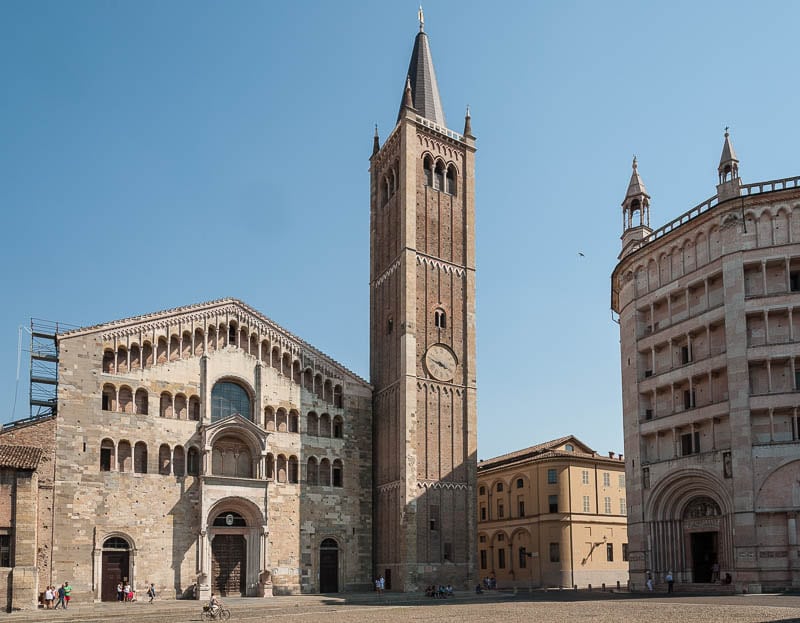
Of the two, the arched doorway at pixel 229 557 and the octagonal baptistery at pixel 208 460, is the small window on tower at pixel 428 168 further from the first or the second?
the arched doorway at pixel 229 557

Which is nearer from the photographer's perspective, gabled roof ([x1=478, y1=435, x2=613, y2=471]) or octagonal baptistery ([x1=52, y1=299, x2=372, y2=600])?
octagonal baptistery ([x1=52, y1=299, x2=372, y2=600])

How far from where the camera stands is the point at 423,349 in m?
50.1

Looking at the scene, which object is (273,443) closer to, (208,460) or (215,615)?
(208,460)

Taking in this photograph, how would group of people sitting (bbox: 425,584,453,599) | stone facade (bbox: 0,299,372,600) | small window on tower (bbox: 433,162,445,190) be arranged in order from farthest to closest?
small window on tower (bbox: 433,162,445,190)
group of people sitting (bbox: 425,584,453,599)
stone facade (bbox: 0,299,372,600)

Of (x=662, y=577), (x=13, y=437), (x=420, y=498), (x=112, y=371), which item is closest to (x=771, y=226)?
(x=662, y=577)

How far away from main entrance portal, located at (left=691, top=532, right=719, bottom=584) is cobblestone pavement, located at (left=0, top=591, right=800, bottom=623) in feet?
11.0

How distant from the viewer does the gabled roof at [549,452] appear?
62500 millimetres

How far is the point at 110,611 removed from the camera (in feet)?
116

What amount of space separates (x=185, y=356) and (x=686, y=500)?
2689 centimetres

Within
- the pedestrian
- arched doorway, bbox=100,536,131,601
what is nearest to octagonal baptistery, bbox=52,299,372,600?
arched doorway, bbox=100,536,131,601

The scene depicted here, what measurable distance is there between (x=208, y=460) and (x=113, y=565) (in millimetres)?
6770

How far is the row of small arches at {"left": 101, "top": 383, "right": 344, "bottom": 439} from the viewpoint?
42.7 meters

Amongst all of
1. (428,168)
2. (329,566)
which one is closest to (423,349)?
(428,168)

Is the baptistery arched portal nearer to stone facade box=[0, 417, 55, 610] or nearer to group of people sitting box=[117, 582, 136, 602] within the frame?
group of people sitting box=[117, 582, 136, 602]
